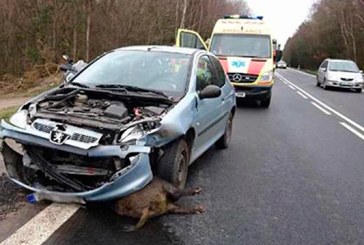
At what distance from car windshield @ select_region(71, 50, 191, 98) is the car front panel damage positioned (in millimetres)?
746

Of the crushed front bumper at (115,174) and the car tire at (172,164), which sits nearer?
the crushed front bumper at (115,174)

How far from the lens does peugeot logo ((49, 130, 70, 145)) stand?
429 centimetres

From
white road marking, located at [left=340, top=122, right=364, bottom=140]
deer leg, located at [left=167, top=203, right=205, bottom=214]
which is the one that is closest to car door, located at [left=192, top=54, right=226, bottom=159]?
deer leg, located at [left=167, top=203, right=205, bottom=214]

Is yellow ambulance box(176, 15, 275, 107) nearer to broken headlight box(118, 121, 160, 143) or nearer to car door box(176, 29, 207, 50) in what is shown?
car door box(176, 29, 207, 50)

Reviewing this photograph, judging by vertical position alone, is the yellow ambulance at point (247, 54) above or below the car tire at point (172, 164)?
above

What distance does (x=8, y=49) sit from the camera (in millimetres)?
23984

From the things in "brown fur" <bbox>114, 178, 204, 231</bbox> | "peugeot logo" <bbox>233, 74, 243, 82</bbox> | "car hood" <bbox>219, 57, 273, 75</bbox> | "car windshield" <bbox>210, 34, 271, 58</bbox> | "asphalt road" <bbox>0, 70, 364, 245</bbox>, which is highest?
"car windshield" <bbox>210, 34, 271, 58</bbox>

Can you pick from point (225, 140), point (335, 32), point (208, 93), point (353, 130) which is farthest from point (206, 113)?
point (335, 32)

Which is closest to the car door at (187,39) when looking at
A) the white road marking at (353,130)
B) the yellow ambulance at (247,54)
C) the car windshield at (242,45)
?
the yellow ambulance at (247,54)

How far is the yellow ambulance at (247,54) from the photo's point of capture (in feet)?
45.9

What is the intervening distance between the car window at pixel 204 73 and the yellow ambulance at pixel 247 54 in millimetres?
7118

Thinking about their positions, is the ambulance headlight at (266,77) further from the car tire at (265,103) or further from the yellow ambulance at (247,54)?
the car tire at (265,103)

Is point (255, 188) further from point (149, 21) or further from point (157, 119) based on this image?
point (149, 21)

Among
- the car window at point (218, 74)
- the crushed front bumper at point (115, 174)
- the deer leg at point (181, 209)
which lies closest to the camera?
the crushed front bumper at point (115, 174)
